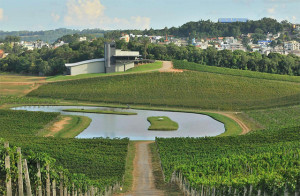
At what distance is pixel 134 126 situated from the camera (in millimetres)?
72875

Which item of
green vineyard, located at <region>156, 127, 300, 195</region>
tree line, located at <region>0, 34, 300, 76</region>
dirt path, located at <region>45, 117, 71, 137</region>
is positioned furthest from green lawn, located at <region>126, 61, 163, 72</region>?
green vineyard, located at <region>156, 127, 300, 195</region>

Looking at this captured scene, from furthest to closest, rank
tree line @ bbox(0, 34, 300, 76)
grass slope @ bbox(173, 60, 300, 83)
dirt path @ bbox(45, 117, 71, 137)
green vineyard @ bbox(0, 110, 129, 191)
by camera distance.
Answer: tree line @ bbox(0, 34, 300, 76)
grass slope @ bbox(173, 60, 300, 83)
dirt path @ bbox(45, 117, 71, 137)
green vineyard @ bbox(0, 110, 129, 191)

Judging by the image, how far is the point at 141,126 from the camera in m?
72.9

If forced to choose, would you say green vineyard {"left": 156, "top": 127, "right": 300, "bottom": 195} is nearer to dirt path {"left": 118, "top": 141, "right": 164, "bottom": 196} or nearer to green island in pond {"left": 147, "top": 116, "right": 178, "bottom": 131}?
dirt path {"left": 118, "top": 141, "right": 164, "bottom": 196}

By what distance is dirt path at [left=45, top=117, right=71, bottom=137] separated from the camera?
67256 millimetres

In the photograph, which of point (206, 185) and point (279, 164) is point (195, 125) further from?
point (206, 185)

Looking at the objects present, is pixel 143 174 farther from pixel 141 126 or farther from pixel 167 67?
pixel 167 67

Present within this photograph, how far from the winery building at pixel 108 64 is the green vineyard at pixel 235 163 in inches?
2393

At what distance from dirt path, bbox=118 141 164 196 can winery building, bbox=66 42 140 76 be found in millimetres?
59056

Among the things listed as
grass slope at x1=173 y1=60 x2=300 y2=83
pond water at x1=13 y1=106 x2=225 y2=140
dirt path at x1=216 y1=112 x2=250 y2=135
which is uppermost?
grass slope at x1=173 y1=60 x2=300 y2=83

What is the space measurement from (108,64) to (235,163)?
268ft


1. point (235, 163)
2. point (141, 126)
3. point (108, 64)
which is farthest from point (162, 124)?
point (108, 64)

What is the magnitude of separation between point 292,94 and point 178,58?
44570 mm

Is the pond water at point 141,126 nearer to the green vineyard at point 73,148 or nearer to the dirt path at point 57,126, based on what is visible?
the dirt path at point 57,126
